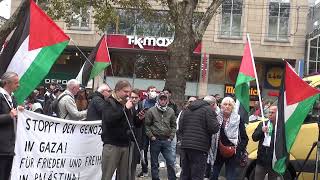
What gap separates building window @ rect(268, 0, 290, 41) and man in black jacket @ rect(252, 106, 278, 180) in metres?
29.1

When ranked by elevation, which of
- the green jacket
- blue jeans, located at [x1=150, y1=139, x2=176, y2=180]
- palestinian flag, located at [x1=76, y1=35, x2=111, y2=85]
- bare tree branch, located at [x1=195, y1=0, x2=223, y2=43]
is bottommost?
blue jeans, located at [x1=150, y1=139, x2=176, y2=180]

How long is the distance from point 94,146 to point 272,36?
2981 centimetres

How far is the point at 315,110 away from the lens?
9.68 meters

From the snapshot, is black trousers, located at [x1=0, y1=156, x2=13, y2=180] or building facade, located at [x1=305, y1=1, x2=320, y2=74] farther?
building facade, located at [x1=305, y1=1, x2=320, y2=74]

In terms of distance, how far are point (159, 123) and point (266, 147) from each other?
263 centimetres

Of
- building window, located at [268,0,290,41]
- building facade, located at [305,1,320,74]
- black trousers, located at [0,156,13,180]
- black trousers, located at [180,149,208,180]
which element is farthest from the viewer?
building window, located at [268,0,290,41]

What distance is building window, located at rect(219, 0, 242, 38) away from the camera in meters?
37.1

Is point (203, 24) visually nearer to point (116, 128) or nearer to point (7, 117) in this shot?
point (116, 128)

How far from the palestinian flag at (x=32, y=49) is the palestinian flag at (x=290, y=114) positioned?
314 cm

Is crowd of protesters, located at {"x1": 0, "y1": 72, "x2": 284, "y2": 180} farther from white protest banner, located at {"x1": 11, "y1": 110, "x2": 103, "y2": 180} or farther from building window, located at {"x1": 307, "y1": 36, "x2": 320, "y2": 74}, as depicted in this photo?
building window, located at {"x1": 307, "y1": 36, "x2": 320, "y2": 74}

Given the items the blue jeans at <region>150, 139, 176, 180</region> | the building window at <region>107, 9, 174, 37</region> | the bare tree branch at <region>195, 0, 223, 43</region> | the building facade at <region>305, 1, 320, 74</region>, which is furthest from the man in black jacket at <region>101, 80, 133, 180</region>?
the building facade at <region>305, 1, 320, 74</region>

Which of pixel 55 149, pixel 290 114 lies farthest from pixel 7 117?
pixel 290 114

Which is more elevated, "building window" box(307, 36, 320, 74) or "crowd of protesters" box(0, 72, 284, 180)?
"building window" box(307, 36, 320, 74)

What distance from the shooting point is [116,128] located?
8.05 m
